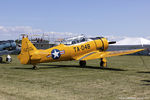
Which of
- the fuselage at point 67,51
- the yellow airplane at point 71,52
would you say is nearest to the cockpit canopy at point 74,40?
the yellow airplane at point 71,52

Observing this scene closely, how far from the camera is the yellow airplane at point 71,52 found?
15.0 meters

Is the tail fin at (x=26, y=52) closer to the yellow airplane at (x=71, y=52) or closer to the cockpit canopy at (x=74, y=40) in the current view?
the yellow airplane at (x=71, y=52)

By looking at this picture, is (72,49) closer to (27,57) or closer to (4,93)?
(27,57)

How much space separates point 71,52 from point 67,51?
1.56 ft

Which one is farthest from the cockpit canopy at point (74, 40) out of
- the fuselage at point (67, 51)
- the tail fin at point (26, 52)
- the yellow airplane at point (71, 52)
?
the tail fin at point (26, 52)

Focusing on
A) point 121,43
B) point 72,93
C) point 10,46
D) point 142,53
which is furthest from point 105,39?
point 121,43

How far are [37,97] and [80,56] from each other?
11031 millimetres

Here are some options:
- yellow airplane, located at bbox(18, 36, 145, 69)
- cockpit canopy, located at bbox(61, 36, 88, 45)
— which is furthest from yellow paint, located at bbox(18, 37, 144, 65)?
cockpit canopy, located at bbox(61, 36, 88, 45)

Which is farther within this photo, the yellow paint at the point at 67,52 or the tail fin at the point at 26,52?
the yellow paint at the point at 67,52

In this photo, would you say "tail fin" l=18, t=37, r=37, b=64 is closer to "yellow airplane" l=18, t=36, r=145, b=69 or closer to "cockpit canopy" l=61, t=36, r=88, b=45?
"yellow airplane" l=18, t=36, r=145, b=69

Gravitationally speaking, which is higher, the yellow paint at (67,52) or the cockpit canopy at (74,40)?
the cockpit canopy at (74,40)

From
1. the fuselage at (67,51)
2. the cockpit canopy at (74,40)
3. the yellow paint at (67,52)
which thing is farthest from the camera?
the cockpit canopy at (74,40)

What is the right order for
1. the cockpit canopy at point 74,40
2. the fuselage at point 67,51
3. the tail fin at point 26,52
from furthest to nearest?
the cockpit canopy at point 74,40 < the fuselage at point 67,51 < the tail fin at point 26,52

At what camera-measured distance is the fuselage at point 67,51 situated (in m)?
15.1
